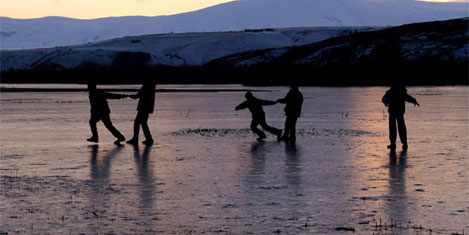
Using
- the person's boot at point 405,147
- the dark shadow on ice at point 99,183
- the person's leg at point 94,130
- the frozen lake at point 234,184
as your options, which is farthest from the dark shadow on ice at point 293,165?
the person's leg at point 94,130

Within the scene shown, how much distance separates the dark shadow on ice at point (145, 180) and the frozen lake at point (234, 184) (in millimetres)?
25

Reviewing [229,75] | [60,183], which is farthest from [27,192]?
[229,75]

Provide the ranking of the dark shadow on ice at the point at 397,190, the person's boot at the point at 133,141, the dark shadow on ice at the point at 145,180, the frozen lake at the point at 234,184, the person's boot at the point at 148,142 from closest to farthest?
the frozen lake at the point at 234,184 → the dark shadow on ice at the point at 397,190 → the dark shadow on ice at the point at 145,180 → the person's boot at the point at 133,141 → the person's boot at the point at 148,142

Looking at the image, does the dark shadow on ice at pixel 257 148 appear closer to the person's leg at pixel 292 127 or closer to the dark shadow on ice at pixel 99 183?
the person's leg at pixel 292 127

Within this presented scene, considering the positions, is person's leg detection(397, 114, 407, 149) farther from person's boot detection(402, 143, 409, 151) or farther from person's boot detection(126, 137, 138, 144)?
person's boot detection(126, 137, 138, 144)

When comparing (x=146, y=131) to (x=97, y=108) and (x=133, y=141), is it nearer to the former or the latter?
(x=133, y=141)

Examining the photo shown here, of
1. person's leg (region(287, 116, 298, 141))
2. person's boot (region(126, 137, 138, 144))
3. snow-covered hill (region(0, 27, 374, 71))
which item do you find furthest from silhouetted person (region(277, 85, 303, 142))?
snow-covered hill (region(0, 27, 374, 71))

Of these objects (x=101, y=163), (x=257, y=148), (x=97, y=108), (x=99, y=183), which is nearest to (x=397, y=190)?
(x=99, y=183)

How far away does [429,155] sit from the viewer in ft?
55.9

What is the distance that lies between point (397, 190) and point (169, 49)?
559 feet

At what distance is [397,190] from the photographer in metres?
12.1

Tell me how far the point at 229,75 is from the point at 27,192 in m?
116

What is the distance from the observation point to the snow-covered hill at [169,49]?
17075 cm

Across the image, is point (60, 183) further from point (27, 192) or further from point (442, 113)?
point (442, 113)
